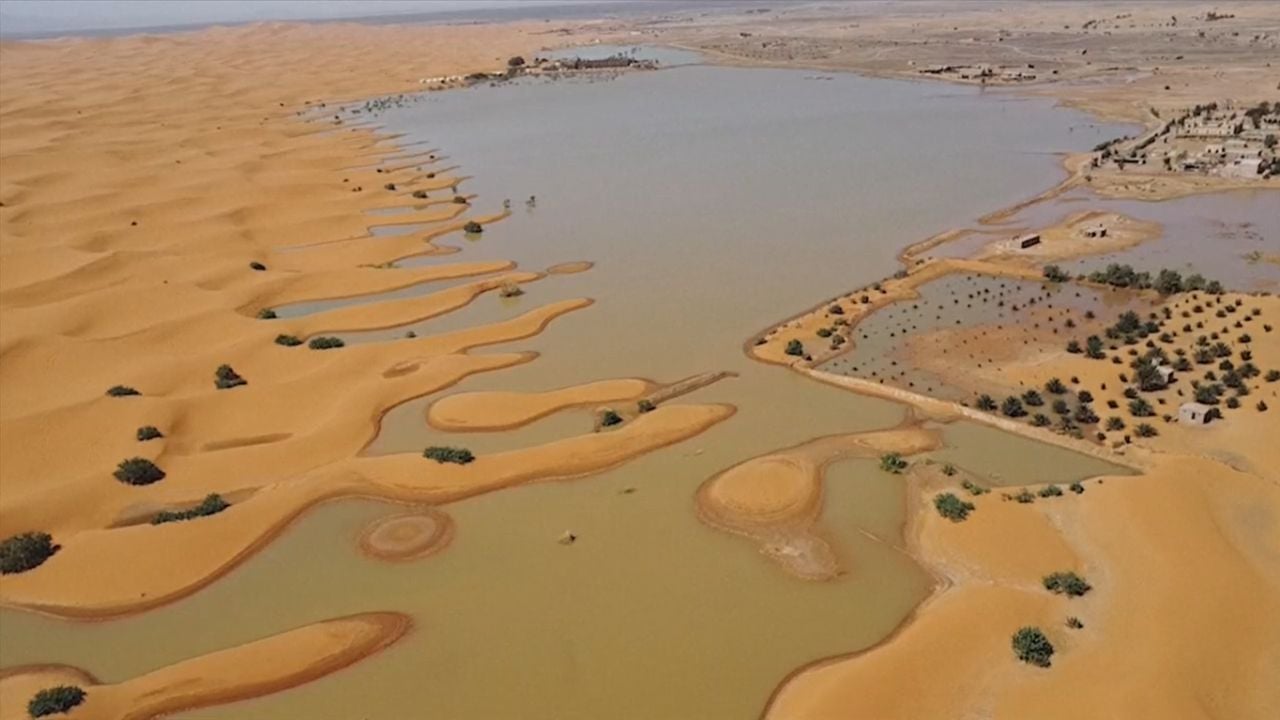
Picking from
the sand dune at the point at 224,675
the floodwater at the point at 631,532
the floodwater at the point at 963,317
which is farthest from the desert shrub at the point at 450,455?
Answer: the floodwater at the point at 963,317

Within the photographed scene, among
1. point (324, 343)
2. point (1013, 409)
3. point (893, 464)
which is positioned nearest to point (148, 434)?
point (324, 343)

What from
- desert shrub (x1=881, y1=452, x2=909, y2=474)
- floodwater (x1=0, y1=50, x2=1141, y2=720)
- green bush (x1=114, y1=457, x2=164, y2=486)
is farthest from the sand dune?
desert shrub (x1=881, y1=452, x2=909, y2=474)

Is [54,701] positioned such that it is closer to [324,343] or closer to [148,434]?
[148,434]

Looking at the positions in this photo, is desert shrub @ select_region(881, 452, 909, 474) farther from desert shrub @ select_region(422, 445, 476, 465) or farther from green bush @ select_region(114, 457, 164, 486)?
green bush @ select_region(114, 457, 164, 486)

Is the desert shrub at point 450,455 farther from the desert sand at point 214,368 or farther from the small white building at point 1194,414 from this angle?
the small white building at point 1194,414

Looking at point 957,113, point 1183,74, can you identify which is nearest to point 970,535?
point 957,113
